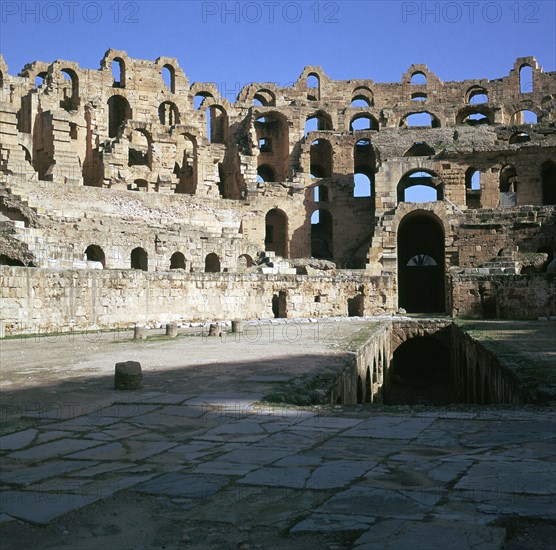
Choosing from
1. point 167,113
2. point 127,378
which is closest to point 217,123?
point 167,113

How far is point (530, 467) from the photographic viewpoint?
3875 millimetres

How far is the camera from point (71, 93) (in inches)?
1480

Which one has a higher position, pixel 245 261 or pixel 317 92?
pixel 317 92

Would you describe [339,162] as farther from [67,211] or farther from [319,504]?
[319,504]

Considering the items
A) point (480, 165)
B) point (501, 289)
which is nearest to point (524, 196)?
point (480, 165)

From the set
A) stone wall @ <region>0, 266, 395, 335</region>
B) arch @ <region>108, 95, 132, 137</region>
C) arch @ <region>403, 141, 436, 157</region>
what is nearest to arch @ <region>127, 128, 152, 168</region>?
arch @ <region>108, 95, 132, 137</region>

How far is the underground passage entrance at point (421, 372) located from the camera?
2038 centimetres

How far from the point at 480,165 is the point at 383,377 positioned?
682 inches

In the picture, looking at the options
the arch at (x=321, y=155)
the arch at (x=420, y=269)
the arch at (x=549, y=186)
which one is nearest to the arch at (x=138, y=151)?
the arch at (x=321, y=155)

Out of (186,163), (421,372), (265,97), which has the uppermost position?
(265,97)

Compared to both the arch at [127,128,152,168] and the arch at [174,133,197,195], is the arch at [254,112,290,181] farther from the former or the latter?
the arch at [127,128,152,168]

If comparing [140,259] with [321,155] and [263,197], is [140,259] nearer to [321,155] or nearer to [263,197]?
[263,197]

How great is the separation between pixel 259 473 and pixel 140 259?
2075 centimetres

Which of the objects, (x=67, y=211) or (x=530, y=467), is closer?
(x=530, y=467)
